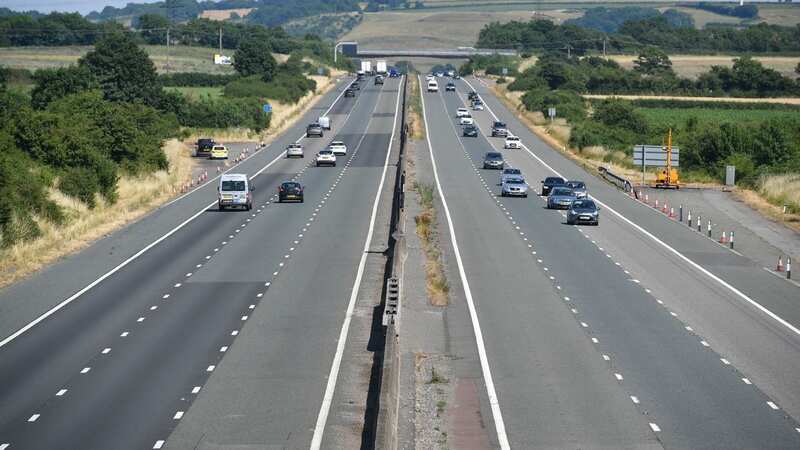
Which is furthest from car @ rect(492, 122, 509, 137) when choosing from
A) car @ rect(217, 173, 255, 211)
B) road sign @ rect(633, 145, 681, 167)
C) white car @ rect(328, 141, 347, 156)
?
car @ rect(217, 173, 255, 211)

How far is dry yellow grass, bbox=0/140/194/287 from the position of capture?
46312mm

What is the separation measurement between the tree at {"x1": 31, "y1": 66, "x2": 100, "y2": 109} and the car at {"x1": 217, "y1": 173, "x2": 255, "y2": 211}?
183ft

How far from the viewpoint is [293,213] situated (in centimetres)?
6172

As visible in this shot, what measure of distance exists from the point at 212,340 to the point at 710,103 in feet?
449

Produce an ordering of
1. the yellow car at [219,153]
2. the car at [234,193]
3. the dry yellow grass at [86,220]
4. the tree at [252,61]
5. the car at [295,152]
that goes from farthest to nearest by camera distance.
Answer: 1. the tree at [252,61]
2. the yellow car at [219,153]
3. the car at [295,152]
4. the car at [234,193]
5. the dry yellow grass at [86,220]

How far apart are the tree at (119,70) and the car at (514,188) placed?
2436 inches

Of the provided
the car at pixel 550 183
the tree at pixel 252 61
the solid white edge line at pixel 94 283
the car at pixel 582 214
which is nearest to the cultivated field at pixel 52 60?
the tree at pixel 252 61

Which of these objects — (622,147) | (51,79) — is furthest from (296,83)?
(622,147)

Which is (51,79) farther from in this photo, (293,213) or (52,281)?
(52,281)

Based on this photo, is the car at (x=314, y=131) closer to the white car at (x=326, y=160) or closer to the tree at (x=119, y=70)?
the tree at (x=119, y=70)

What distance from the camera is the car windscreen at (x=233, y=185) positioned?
207ft

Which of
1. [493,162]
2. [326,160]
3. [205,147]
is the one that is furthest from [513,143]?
[205,147]

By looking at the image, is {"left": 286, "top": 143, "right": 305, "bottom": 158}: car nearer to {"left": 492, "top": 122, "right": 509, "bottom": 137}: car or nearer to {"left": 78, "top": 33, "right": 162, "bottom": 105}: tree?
{"left": 492, "top": 122, "right": 509, "bottom": 137}: car

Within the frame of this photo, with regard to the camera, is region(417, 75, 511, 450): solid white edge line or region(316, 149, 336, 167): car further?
region(316, 149, 336, 167): car
